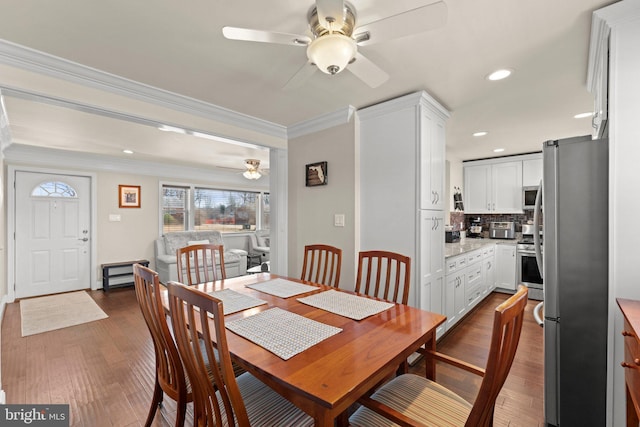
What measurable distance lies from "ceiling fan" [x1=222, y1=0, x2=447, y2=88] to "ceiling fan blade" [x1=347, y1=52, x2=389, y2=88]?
6 cm

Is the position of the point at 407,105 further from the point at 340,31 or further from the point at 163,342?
the point at 163,342

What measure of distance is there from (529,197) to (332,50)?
476 centimetres

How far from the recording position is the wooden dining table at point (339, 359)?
0.90m

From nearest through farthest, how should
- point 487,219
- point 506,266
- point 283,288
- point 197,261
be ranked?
1. point 283,288
2. point 197,261
3. point 506,266
4. point 487,219

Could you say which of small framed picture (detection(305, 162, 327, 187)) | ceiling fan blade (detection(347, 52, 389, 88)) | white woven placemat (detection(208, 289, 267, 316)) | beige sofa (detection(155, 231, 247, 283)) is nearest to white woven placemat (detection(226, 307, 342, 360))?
white woven placemat (detection(208, 289, 267, 316))

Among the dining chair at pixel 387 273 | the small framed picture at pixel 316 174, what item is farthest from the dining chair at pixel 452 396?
the small framed picture at pixel 316 174

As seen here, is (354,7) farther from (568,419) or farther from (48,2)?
(568,419)

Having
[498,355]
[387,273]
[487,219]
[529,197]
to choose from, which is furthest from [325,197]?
[487,219]

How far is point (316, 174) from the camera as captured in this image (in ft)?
10.3

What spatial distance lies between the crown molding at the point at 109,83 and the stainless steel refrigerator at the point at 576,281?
8.57ft

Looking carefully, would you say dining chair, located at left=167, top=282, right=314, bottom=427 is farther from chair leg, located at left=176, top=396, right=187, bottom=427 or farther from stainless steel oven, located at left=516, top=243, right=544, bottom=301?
stainless steel oven, located at left=516, top=243, right=544, bottom=301

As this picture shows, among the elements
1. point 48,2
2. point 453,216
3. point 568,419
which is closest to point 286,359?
point 568,419

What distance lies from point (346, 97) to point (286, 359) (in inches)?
85.3

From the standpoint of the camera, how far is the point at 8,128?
335 centimetres
